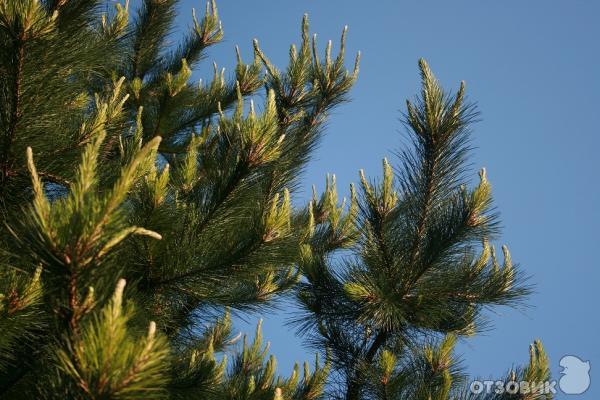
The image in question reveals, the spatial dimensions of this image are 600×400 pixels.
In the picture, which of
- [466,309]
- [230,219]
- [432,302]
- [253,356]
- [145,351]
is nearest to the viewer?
[145,351]

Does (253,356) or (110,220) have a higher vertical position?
(253,356)

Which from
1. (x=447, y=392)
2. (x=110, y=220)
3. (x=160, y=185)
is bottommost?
(x=110, y=220)

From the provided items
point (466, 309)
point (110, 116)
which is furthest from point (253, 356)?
point (110, 116)

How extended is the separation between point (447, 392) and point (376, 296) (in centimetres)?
72

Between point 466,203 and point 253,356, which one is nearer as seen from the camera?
point 466,203

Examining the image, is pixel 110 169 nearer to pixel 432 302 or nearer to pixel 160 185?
pixel 160 185

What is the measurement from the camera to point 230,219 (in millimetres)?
3949

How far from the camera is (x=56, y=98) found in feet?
13.4

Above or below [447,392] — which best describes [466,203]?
above

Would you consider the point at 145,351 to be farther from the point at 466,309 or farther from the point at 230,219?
the point at 466,309

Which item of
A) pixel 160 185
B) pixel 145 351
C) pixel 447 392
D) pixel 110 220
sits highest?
pixel 160 185

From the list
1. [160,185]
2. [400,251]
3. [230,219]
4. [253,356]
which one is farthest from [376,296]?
[253,356]

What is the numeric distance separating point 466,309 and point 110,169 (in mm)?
2671

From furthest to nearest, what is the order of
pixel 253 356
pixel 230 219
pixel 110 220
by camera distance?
1. pixel 253 356
2. pixel 230 219
3. pixel 110 220
